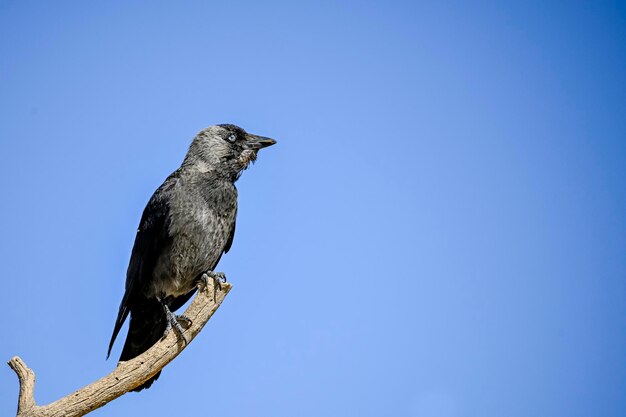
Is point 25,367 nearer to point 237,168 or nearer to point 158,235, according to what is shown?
point 158,235

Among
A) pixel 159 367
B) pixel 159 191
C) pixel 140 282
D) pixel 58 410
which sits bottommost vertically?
pixel 58 410

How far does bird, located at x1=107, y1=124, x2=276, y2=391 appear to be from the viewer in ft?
23.5

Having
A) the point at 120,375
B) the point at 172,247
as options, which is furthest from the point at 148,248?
the point at 120,375

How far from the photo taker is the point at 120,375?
5641 millimetres

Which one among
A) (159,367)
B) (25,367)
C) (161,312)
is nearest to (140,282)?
(161,312)

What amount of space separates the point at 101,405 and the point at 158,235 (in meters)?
2.09

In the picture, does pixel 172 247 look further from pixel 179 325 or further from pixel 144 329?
pixel 179 325

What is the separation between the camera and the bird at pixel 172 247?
23.5 ft

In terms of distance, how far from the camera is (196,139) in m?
8.09

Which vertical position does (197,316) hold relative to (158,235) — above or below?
below

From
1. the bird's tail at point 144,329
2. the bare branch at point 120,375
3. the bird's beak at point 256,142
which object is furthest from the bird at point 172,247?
the bare branch at point 120,375

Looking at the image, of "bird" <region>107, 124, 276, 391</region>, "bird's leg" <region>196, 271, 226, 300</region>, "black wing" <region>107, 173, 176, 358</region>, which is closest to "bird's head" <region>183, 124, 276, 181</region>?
"bird" <region>107, 124, 276, 391</region>

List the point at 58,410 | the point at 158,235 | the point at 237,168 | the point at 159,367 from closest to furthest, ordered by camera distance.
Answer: the point at 58,410
the point at 159,367
the point at 158,235
the point at 237,168

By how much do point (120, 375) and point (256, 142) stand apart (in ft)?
10.9
